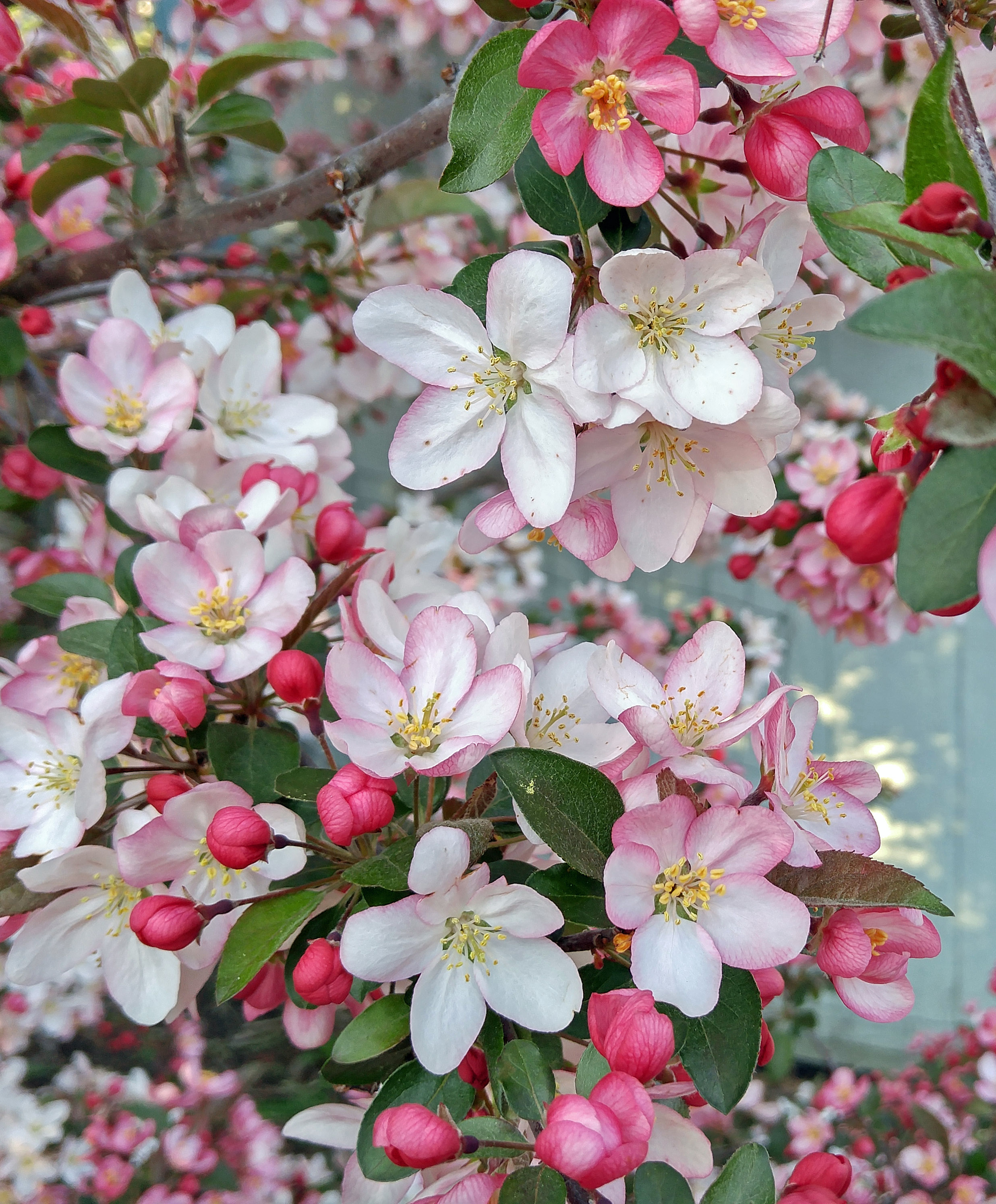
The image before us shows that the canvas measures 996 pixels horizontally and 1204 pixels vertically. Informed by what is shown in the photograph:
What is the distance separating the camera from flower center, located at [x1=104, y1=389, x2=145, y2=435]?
41.6 inches

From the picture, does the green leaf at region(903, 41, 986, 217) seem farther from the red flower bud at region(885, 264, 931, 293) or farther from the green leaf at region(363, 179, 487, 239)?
the green leaf at region(363, 179, 487, 239)

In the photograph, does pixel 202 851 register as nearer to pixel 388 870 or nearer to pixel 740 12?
pixel 388 870

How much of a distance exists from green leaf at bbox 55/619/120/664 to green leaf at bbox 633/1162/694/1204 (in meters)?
0.68

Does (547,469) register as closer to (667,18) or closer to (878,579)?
(667,18)

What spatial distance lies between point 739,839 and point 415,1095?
33cm

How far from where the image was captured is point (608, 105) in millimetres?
595

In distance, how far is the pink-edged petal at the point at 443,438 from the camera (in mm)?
695

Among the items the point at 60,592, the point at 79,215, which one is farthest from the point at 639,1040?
the point at 79,215

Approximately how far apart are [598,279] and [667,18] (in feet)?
0.55

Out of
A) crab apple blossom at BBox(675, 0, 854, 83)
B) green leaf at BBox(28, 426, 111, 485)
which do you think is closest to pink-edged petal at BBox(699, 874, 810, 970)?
crab apple blossom at BBox(675, 0, 854, 83)

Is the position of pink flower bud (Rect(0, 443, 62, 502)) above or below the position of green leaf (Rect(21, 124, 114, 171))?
below

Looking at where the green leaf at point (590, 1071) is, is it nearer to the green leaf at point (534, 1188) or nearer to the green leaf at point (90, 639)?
the green leaf at point (534, 1188)

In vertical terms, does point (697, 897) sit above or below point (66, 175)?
below

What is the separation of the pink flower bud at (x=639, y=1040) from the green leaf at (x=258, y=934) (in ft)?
0.85
